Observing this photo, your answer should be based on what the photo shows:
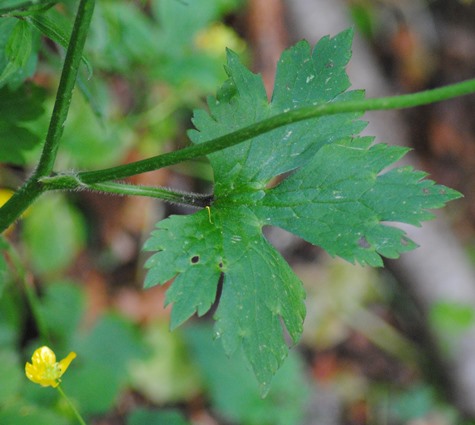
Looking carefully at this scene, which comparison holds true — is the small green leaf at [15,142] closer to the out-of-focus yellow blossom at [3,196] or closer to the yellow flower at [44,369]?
the yellow flower at [44,369]

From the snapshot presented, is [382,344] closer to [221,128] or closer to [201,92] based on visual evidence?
[201,92]

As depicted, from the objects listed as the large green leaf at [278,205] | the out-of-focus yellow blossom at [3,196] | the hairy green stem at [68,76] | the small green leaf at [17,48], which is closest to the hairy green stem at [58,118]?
the hairy green stem at [68,76]

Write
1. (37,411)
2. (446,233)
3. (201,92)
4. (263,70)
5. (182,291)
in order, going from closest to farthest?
(182,291) < (37,411) < (201,92) < (263,70) < (446,233)

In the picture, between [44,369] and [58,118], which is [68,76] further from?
[44,369]

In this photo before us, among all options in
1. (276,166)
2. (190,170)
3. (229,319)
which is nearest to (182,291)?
(229,319)

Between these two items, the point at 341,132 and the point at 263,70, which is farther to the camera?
the point at 263,70

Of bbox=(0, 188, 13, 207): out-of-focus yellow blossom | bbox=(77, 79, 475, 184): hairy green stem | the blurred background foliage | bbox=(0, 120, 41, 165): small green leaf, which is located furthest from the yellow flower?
bbox=(0, 188, 13, 207): out-of-focus yellow blossom

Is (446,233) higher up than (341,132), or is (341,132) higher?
(341,132)
